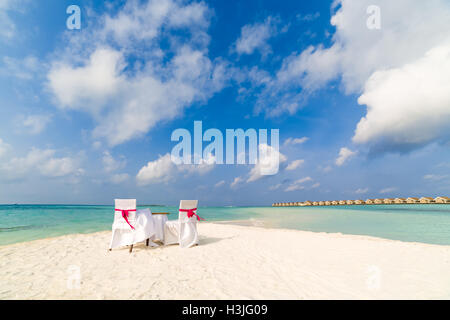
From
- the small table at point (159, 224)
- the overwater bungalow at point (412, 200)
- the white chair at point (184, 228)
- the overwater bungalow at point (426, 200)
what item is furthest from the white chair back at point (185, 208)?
the overwater bungalow at point (426, 200)

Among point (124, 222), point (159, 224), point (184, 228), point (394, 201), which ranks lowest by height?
point (394, 201)

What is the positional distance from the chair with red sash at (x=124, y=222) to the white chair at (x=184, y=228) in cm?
110

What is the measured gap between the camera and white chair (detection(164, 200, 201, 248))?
20.0 ft

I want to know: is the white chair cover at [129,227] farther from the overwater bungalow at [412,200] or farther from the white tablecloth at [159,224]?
the overwater bungalow at [412,200]

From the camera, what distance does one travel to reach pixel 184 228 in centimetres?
→ 621

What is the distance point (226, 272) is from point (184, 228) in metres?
2.72

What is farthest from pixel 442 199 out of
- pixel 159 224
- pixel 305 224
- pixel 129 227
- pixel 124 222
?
pixel 124 222

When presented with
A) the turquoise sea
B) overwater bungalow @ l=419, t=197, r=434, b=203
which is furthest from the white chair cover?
overwater bungalow @ l=419, t=197, r=434, b=203

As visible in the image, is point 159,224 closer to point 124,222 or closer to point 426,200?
point 124,222

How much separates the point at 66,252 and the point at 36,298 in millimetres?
3166

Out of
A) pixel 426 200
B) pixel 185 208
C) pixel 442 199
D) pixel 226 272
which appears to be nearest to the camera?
pixel 226 272

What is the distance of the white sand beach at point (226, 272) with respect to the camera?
2986 mm
